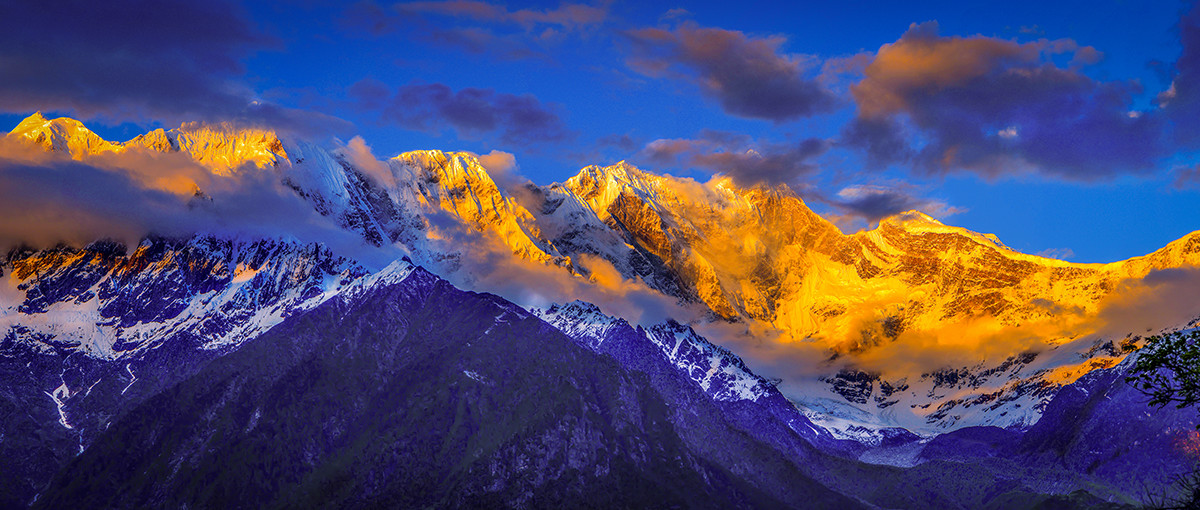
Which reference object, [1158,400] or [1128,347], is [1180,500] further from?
[1128,347]

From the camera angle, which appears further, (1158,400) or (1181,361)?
(1181,361)

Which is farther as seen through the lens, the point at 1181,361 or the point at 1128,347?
the point at 1181,361

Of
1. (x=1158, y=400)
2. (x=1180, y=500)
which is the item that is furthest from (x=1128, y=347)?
(x=1180, y=500)

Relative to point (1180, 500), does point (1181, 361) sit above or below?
above

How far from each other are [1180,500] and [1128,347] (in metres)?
7.10

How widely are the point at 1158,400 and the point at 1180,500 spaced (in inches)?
183

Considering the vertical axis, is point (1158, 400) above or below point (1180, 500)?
above

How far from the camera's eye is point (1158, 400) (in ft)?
127

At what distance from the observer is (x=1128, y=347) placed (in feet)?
128

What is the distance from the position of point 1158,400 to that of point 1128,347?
250 centimetres
